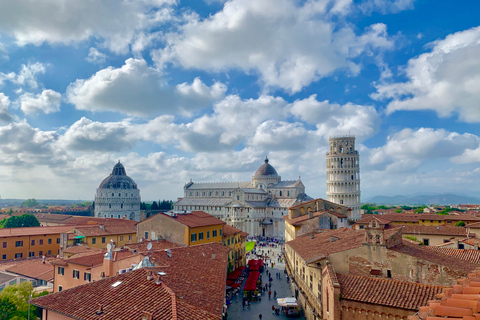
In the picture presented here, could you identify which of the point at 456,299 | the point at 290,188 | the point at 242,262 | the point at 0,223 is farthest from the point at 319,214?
the point at 0,223

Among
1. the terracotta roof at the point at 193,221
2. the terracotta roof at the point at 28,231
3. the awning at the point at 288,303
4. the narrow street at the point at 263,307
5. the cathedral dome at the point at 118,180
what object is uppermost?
the cathedral dome at the point at 118,180

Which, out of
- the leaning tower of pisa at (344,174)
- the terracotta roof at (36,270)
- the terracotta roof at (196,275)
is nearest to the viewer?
the terracotta roof at (196,275)

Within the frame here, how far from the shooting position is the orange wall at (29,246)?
51.9 meters

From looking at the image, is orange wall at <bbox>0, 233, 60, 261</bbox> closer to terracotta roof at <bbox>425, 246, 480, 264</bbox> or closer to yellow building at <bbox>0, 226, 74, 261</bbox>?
yellow building at <bbox>0, 226, 74, 261</bbox>

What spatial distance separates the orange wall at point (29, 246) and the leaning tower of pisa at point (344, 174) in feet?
269

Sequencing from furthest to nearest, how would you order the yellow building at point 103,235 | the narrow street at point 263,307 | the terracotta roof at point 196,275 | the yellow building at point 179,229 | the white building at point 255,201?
the white building at point 255,201 < the yellow building at point 103,235 < the yellow building at point 179,229 < the narrow street at point 263,307 < the terracotta roof at point 196,275

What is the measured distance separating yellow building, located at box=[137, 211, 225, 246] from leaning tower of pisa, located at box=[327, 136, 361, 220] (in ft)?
248

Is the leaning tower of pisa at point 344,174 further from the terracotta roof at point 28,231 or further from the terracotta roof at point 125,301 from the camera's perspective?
the terracotta roof at point 125,301

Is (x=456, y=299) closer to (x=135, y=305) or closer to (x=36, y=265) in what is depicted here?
(x=135, y=305)

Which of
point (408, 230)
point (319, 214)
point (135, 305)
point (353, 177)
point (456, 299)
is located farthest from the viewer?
point (353, 177)

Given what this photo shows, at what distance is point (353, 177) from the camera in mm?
111188

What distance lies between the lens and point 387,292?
18500mm

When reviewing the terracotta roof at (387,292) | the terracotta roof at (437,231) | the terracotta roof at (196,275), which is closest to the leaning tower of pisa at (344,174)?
the terracotta roof at (437,231)

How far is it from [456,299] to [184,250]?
859 inches
